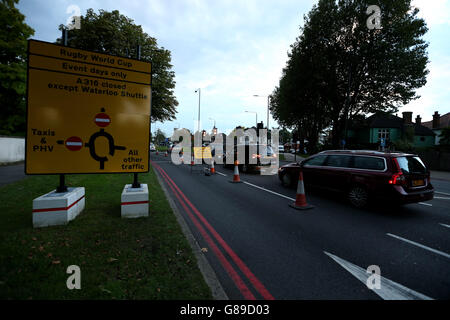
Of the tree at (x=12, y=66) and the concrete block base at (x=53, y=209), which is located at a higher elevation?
the tree at (x=12, y=66)

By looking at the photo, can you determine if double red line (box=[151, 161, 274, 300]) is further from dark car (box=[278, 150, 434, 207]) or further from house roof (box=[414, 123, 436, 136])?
house roof (box=[414, 123, 436, 136])

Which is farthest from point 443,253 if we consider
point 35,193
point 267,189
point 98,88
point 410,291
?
point 35,193

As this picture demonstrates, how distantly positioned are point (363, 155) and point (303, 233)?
3740 mm

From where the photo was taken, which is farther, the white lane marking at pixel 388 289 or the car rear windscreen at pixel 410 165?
the car rear windscreen at pixel 410 165

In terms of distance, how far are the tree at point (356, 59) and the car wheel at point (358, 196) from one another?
18121 millimetres

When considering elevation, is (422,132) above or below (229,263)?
above

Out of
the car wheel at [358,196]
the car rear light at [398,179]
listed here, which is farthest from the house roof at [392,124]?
the car rear light at [398,179]

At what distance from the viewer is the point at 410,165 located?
5.79 metres

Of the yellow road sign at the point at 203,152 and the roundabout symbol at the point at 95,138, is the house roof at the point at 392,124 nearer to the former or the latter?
the yellow road sign at the point at 203,152

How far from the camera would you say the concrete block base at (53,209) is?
13.3ft

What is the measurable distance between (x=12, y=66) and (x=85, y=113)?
17869mm
